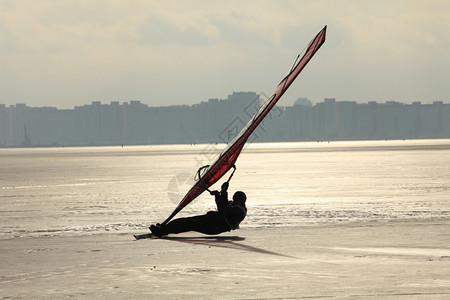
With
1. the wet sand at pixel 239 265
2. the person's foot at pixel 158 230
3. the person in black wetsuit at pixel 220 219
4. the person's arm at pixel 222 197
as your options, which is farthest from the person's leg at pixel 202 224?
the person's foot at pixel 158 230

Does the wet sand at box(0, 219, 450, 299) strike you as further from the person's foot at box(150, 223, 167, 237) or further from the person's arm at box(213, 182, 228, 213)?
the person's arm at box(213, 182, 228, 213)

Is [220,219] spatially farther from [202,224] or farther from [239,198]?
[239,198]

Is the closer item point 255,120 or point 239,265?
point 239,265

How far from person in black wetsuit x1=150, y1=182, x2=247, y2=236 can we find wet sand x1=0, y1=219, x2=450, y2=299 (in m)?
0.31

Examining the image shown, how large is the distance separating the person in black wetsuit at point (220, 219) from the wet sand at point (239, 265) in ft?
1.01

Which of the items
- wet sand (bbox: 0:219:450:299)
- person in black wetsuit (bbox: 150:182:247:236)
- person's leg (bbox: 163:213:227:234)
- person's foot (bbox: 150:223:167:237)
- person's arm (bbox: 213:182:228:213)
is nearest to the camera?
wet sand (bbox: 0:219:450:299)

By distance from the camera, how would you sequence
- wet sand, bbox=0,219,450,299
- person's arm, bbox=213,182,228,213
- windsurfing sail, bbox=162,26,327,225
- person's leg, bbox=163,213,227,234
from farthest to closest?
person's leg, bbox=163,213,227,234
person's arm, bbox=213,182,228,213
windsurfing sail, bbox=162,26,327,225
wet sand, bbox=0,219,450,299

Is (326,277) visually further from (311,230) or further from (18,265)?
(311,230)

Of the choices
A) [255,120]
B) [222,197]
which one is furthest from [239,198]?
[255,120]

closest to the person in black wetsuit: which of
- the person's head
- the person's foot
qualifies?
the person's head

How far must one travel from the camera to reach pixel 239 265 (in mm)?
15117

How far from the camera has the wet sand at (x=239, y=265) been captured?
12.4 meters

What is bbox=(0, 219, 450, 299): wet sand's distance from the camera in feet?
40.8

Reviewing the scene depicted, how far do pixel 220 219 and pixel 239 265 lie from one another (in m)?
3.70
